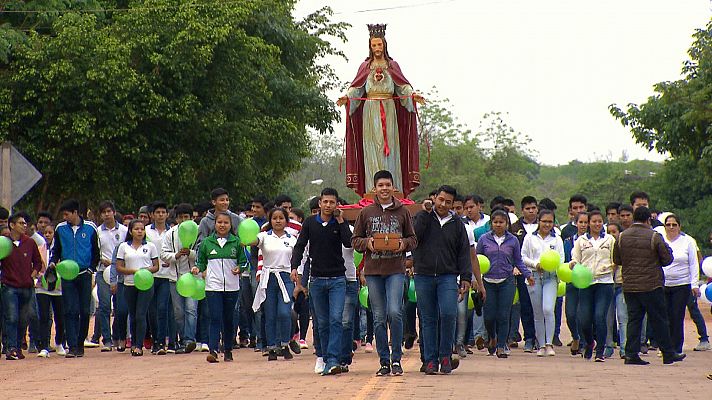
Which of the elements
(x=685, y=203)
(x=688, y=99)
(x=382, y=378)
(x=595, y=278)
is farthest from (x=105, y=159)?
(x=685, y=203)

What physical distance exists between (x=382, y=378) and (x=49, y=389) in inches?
127

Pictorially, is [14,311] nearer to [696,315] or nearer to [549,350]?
[549,350]

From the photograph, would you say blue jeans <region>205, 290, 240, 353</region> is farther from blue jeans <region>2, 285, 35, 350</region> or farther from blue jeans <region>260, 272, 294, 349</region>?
blue jeans <region>2, 285, 35, 350</region>

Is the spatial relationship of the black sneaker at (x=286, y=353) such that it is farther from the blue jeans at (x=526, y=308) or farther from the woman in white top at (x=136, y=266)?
the blue jeans at (x=526, y=308)

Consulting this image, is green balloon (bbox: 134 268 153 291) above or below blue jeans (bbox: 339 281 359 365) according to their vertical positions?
above

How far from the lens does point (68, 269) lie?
1834cm

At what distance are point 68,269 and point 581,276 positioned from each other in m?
6.43

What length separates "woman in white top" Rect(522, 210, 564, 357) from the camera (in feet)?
60.8

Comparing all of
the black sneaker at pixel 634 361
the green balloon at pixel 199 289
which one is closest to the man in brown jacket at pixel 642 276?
the black sneaker at pixel 634 361

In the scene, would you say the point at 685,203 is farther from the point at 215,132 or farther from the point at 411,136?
the point at 411,136

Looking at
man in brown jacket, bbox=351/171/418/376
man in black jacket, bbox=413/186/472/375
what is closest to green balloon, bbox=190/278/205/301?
man in brown jacket, bbox=351/171/418/376

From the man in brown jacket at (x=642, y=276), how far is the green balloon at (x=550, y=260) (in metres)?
1.41

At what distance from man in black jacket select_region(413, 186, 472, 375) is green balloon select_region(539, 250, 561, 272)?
11.6ft

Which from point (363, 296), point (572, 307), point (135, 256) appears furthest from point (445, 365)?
point (135, 256)
